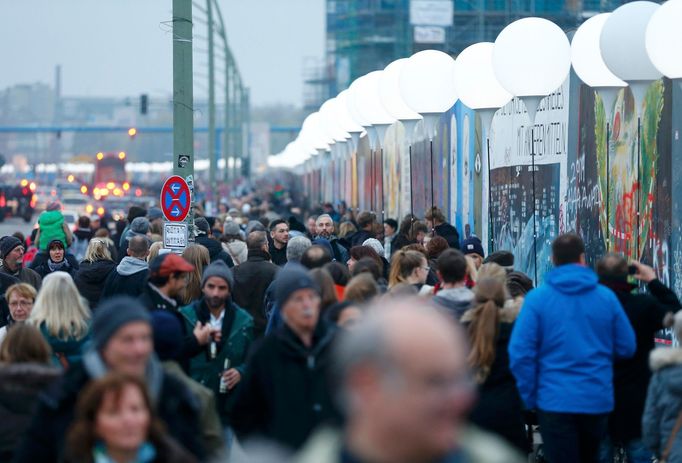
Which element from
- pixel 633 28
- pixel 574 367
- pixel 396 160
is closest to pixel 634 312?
pixel 574 367

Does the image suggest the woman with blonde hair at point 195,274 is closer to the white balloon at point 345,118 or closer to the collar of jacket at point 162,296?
the collar of jacket at point 162,296

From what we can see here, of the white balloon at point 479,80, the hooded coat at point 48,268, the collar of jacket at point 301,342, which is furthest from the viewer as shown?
the hooded coat at point 48,268

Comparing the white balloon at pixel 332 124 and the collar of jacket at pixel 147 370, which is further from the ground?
the white balloon at pixel 332 124

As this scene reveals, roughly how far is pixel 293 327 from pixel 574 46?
6.46 metres

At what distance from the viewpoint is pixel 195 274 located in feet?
34.4

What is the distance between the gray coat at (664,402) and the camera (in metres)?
6.88

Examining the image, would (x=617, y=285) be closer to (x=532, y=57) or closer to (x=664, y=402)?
(x=664, y=402)

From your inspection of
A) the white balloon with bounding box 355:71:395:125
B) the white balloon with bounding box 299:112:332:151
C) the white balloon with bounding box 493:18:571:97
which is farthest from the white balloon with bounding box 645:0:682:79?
the white balloon with bounding box 299:112:332:151

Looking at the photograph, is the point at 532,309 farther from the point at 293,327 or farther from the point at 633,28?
the point at 633,28

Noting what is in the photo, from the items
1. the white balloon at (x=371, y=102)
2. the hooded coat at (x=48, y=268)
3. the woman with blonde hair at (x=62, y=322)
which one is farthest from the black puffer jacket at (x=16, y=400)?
the white balloon at (x=371, y=102)

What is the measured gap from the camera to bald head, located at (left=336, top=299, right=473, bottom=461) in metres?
2.82

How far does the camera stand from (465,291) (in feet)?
27.0

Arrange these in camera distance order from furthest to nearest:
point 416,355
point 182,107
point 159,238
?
point 159,238
point 182,107
point 416,355

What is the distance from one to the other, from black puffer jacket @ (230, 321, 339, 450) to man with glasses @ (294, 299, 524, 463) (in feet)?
9.13
